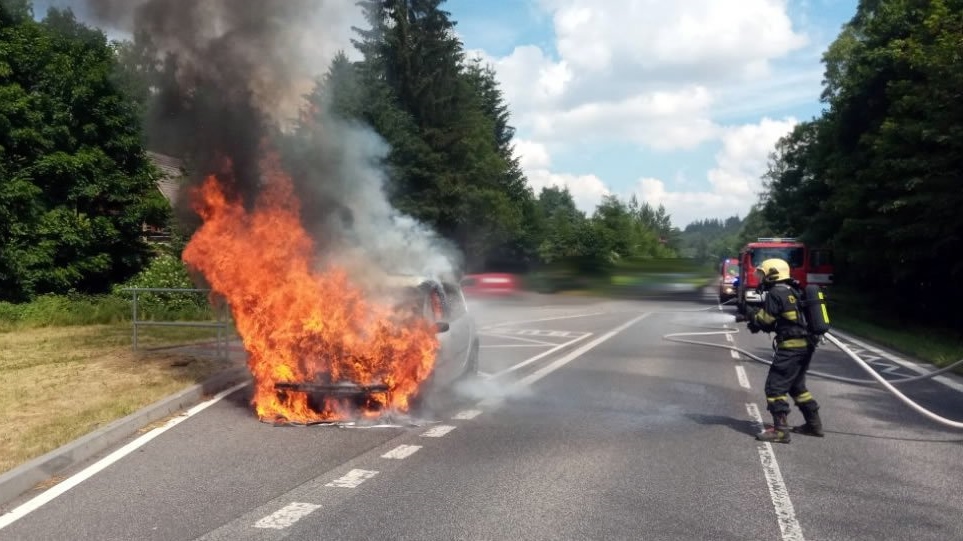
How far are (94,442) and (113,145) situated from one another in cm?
2444

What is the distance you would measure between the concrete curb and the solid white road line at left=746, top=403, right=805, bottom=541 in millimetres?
5167

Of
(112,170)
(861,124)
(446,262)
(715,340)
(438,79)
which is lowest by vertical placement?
(715,340)

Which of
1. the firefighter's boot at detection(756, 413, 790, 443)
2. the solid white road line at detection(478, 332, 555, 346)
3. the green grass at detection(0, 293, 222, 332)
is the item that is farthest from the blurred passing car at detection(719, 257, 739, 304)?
the firefighter's boot at detection(756, 413, 790, 443)

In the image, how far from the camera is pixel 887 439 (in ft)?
24.9

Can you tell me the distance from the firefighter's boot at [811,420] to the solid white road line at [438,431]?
11.1 feet

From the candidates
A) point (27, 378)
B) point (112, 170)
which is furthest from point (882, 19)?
point (27, 378)

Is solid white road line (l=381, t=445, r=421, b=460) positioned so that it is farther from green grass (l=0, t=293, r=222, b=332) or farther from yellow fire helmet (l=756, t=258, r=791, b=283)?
green grass (l=0, t=293, r=222, b=332)

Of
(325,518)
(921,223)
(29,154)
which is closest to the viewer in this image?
(325,518)

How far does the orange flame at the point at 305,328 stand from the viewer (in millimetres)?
8203

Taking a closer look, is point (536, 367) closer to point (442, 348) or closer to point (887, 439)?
point (442, 348)

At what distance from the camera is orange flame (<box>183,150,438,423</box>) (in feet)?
26.9

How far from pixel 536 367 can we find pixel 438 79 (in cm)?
2955

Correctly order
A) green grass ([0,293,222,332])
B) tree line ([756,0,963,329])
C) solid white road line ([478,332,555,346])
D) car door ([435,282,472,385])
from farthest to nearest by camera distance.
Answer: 1. tree line ([756,0,963,329])
2. green grass ([0,293,222,332])
3. solid white road line ([478,332,555,346])
4. car door ([435,282,472,385])

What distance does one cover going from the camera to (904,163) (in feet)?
77.8
